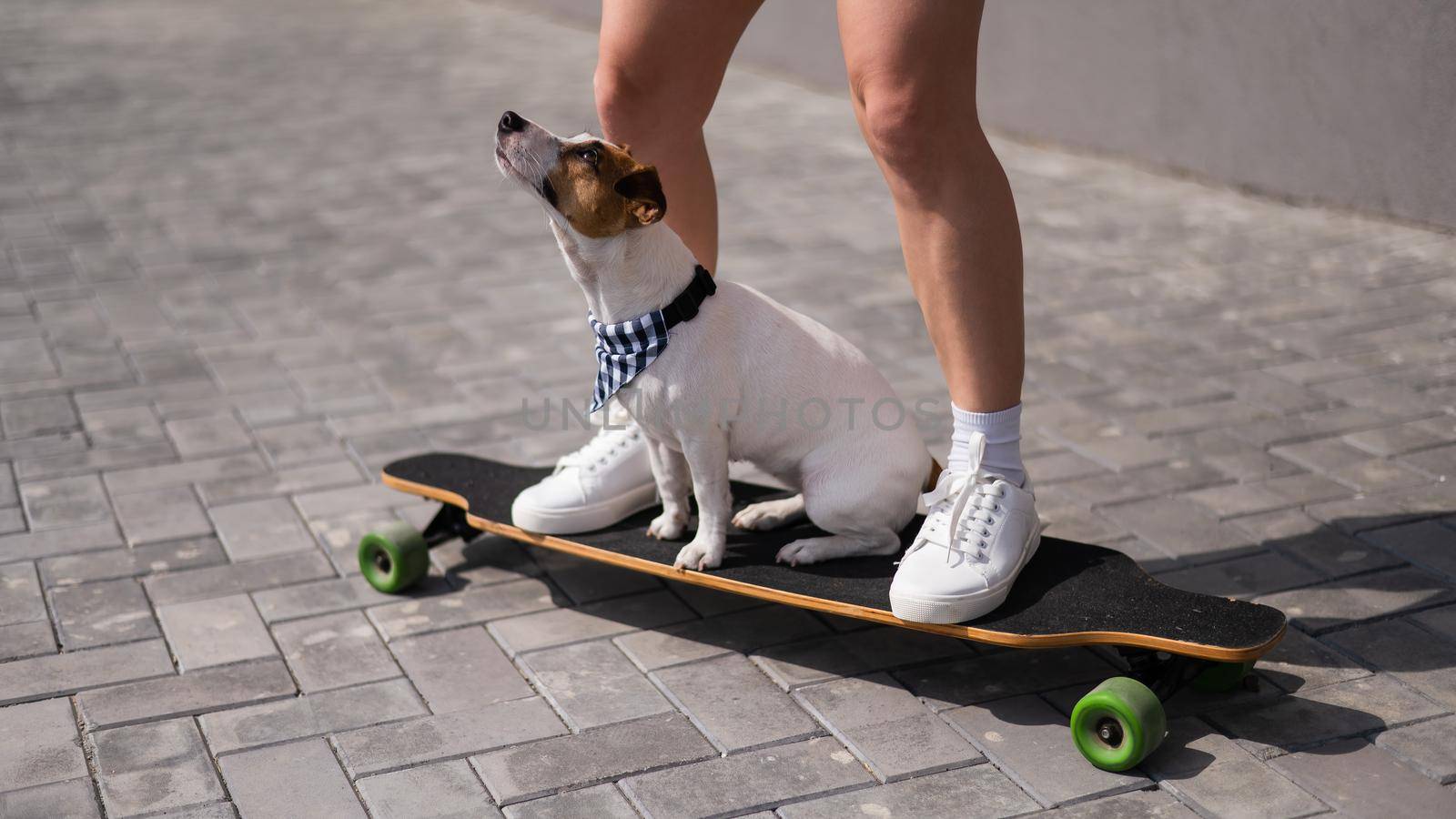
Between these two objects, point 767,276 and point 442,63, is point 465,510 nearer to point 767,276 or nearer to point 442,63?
point 767,276

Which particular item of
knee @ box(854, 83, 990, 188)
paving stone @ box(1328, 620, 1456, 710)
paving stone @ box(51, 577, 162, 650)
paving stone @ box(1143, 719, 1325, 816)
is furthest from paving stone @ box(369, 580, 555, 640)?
paving stone @ box(1328, 620, 1456, 710)

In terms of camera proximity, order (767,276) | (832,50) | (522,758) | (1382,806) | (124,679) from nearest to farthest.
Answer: (1382,806)
(522,758)
(124,679)
(767,276)
(832,50)

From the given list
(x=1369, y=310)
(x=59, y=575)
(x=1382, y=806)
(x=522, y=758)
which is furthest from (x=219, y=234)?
(x=1382, y=806)

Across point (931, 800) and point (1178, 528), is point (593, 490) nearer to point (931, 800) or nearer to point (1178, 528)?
point (931, 800)

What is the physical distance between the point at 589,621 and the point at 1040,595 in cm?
97

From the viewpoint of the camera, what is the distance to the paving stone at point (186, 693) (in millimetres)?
2594

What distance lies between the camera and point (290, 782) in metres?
2.38

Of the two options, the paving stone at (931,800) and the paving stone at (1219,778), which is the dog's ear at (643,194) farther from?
the paving stone at (1219,778)

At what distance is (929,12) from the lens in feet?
8.04

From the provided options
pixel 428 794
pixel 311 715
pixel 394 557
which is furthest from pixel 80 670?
pixel 428 794

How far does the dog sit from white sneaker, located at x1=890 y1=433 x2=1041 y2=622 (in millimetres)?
151

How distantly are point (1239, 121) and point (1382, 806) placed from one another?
4600 millimetres

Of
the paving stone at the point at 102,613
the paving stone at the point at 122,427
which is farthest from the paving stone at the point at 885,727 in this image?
the paving stone at the point at 122,427

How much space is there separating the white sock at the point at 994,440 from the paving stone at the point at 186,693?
1.40 m
